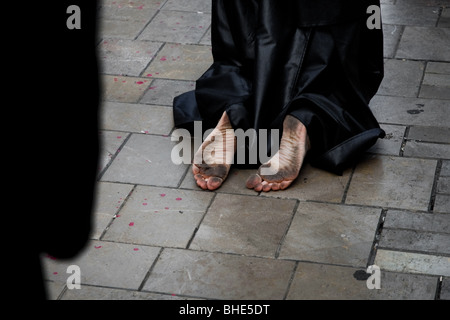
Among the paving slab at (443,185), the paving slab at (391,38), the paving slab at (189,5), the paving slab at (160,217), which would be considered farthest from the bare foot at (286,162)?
the paving slab at (189,5)

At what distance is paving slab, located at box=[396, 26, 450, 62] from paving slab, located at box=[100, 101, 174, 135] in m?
1.55

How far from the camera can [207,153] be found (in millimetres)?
3850

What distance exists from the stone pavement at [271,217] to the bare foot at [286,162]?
0.18 ft

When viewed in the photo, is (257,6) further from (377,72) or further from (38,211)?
(38,211)

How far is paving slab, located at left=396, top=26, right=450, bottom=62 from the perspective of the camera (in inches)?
195

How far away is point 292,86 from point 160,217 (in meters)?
0.93

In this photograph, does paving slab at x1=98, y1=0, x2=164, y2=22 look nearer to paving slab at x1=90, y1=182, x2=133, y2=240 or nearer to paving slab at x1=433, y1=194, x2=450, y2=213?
→ paving slab at x1=90, y1=182, x2=133, y2=240

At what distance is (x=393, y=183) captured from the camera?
3738 mm

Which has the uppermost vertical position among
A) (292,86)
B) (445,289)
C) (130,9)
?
(292,86)

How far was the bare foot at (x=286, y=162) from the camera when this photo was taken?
3.70 metres

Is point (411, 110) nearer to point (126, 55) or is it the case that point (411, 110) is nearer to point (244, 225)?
point (244, 225)

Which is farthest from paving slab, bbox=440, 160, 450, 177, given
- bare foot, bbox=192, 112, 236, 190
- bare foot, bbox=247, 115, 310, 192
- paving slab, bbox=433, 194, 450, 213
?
bare foot, bbox=192, 112, 236, 190

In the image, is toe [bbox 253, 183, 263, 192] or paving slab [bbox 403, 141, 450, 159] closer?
toe [bbox 253, 183, 263, 192]

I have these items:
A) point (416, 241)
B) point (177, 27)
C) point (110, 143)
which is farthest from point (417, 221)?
point (177, 27)
